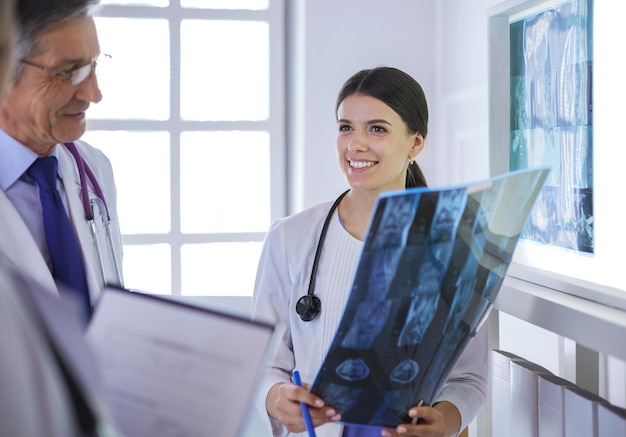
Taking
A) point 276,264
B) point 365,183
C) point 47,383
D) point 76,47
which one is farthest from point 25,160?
point 47,383

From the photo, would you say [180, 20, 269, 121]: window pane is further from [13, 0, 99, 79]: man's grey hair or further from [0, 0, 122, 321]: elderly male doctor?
[13, 0, 99, 79]: man's grey hair

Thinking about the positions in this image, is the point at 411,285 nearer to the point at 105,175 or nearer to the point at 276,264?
the point at 276,264

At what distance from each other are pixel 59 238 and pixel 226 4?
198 cm

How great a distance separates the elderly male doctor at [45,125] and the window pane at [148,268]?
62.3 inches

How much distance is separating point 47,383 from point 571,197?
1.25m

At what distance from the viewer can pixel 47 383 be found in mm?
Answer: 426

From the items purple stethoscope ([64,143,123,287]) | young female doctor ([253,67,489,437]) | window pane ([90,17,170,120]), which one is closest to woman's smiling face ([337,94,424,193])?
young female doctor ([253,67,489,437])

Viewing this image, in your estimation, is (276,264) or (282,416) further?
(276,264)

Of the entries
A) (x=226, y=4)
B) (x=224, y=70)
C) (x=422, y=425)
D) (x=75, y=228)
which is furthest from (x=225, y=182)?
(x=422, y=425)

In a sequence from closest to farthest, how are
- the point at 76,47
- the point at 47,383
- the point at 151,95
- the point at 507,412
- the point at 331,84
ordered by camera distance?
1. the point at 47,383
2. the point at 76,47
3. the point at 507,412
4. the point at 331,84
5. the point at 151,95

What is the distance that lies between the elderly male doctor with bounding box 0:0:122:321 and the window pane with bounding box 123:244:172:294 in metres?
1.58

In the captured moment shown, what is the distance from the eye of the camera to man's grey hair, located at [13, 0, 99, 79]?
111 cm

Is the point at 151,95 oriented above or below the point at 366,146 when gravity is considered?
above

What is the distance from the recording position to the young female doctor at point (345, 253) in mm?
1484
